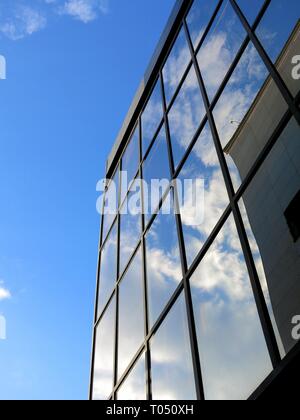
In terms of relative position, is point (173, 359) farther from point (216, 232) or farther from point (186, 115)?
point (186, 115)

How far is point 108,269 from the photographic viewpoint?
53.2 feet

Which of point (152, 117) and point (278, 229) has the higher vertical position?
point (152, 117)

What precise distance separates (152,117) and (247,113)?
7380 mm

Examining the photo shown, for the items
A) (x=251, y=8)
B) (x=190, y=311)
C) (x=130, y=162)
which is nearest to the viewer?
(x=190, y=311)

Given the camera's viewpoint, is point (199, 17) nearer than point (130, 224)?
Yes

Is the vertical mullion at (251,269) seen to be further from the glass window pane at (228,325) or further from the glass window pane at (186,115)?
the glass window pane at (186,115)

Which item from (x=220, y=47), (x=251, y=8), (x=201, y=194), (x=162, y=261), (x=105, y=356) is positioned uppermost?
(x=220, y=47)

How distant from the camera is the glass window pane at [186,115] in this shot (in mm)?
11633

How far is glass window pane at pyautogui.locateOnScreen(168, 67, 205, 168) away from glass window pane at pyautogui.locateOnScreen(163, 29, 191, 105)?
2.89ft

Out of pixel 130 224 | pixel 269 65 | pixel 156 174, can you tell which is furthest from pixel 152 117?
pixel 269 65

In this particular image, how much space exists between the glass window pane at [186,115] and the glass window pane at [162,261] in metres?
1.47

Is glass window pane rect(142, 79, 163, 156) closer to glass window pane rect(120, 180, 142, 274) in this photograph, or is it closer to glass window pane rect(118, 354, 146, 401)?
glass window pane rect(120, 180, 142, 274)
